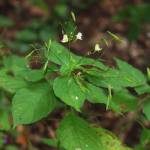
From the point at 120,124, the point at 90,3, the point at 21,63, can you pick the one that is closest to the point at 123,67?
the point at 21,63

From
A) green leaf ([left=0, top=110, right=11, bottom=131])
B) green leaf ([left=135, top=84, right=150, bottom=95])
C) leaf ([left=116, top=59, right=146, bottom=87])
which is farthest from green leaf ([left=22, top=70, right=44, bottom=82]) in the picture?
green leaf ([left=0, top=110, right=11, bottom=131])

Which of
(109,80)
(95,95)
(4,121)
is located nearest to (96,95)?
(95,95)

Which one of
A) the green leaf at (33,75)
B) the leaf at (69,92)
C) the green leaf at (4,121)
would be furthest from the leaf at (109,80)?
the green leaf at (4,121)

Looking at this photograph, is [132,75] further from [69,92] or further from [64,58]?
[69,92]

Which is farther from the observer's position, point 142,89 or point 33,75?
point 142,89

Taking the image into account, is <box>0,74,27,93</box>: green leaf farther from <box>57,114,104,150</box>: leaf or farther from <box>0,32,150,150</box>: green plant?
<box>57,114,104,150</box>: leaf
